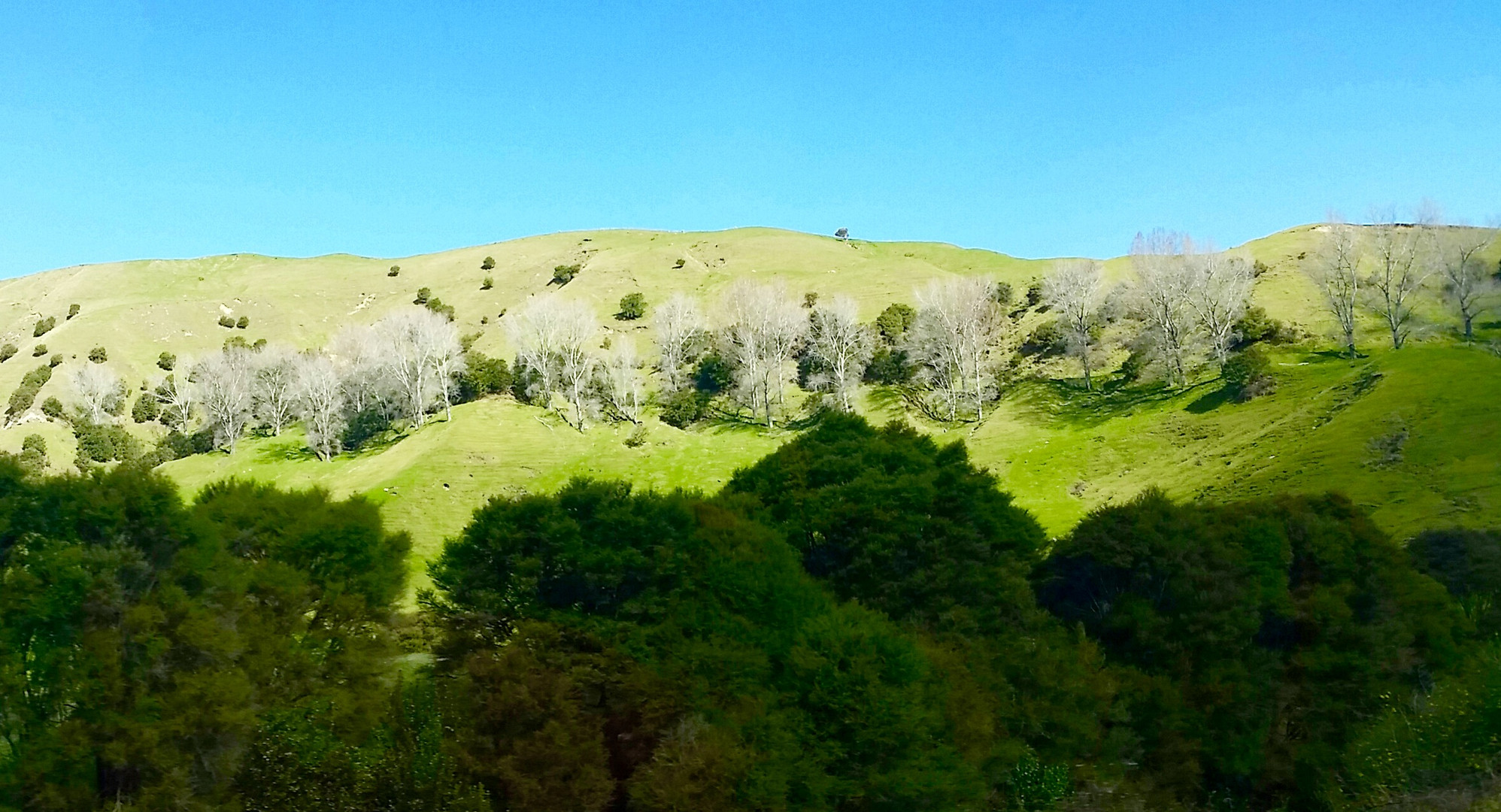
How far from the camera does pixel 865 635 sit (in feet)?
121

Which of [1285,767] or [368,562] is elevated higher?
[368,562]

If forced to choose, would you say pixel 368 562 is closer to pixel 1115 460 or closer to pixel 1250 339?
pixel 1115 460

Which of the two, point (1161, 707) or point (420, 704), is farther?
point (1161, 707)

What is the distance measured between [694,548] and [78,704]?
21.7 meters

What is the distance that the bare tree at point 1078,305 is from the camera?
108 meters

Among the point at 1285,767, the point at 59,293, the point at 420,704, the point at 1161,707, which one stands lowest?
the point at 1285,767

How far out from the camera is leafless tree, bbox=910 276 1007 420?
106 metres

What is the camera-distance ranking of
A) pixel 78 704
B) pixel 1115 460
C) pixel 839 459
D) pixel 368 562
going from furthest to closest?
1. pixel 1115 460
2. pixel 839 459
3. pixel 368 562
4. pixel 78 704

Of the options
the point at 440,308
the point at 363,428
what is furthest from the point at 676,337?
the point at 440,308

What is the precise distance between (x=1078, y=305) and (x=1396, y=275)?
104ft

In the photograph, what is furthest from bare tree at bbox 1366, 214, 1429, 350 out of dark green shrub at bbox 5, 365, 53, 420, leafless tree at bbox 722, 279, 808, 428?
dark green shrub at bbox 5, 365, 53, 420

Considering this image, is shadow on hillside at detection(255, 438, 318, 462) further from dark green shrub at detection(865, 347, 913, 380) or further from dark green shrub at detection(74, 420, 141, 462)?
dark green shrub at detection(865, 347, 913, 380)

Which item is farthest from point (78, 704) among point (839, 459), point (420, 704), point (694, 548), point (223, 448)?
point (223, 448)

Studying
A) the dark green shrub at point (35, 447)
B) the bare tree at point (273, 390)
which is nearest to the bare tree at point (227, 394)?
the bare tree at point (273, 390)
